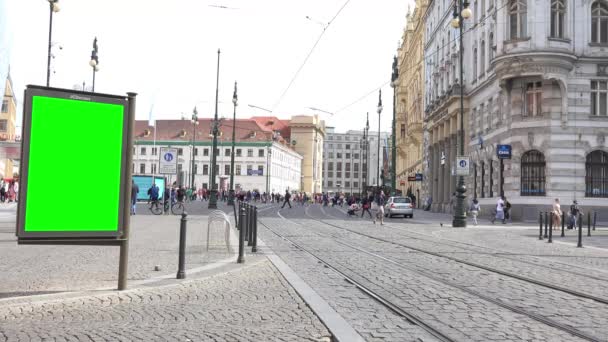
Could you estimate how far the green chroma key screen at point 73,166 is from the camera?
7.67 m

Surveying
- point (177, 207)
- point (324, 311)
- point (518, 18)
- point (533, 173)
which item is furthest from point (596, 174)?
point (324, 311)

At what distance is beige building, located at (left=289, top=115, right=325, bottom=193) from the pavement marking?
130389 mm

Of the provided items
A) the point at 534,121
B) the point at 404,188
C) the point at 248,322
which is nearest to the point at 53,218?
the point at 248,322

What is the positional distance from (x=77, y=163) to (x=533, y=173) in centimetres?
3133

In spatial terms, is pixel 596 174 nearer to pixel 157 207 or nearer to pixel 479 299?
pixel 157 207

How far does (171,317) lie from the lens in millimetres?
6895

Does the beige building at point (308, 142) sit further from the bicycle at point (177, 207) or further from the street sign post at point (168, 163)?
the street sign post at point (168, 163)

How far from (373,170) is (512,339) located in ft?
422

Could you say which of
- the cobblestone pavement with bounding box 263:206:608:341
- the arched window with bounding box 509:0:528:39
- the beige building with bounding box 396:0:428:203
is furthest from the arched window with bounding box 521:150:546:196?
the beige building with bounding box 396:0:428:203

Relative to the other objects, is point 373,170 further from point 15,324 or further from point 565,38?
point 15,324

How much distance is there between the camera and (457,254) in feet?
52.0

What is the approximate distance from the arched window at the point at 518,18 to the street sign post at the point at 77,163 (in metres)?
31.1

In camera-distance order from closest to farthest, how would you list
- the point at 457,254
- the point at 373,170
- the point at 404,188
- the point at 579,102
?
1. the point at 457,254
2. the point at 579,102
3. the point at 404,188
4. the point at 373,170

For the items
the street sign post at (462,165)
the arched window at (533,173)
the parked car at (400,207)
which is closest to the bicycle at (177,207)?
the parked car at (400,207)
